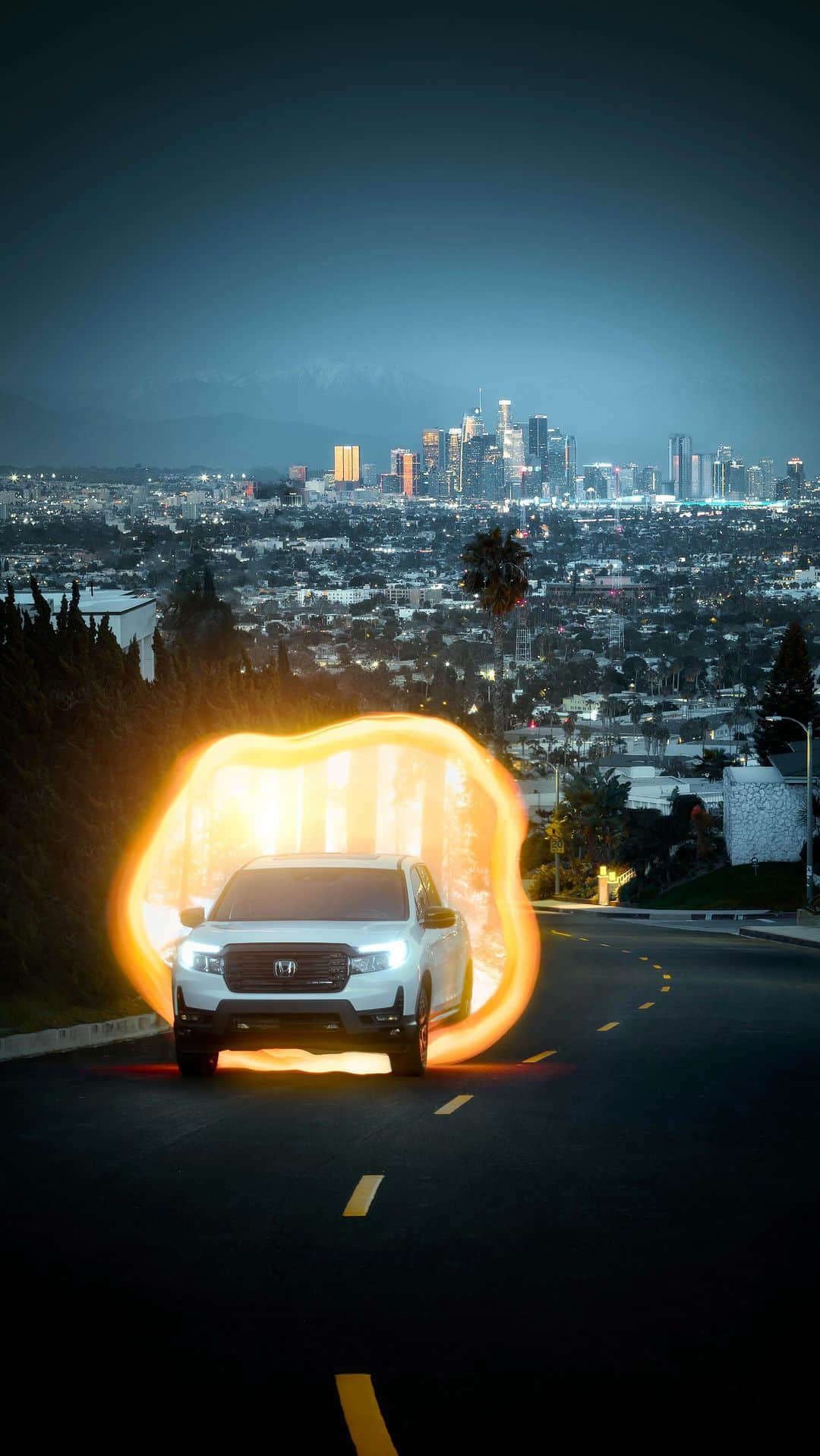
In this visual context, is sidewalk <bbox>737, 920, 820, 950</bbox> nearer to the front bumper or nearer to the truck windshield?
the truck windshield

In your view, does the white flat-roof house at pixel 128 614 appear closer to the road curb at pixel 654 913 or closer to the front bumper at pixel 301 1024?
the road curb at pixel 654 913

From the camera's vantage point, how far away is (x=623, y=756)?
123 metres

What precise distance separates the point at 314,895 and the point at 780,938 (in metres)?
35.6

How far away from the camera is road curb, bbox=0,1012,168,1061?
56.5ft

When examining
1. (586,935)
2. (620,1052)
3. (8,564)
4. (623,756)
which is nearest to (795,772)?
(586,935)

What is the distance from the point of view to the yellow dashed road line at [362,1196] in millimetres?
9156

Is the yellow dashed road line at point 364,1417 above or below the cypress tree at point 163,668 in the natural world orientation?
below

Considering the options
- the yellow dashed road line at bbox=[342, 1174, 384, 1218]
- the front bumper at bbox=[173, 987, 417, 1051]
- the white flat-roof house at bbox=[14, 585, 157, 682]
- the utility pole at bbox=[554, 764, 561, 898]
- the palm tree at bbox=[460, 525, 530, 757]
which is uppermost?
the palm tree at bbox=[460, 525, 530, 757]

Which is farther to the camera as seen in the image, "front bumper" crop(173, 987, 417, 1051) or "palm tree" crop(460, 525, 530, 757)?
"palm tree" crop(460, 525, 530, 757)

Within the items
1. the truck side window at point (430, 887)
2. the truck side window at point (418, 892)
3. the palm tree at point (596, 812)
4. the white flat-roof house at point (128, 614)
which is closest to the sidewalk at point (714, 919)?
the palm tree at point (596, 812)

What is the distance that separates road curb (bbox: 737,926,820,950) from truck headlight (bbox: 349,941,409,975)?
31673 mm

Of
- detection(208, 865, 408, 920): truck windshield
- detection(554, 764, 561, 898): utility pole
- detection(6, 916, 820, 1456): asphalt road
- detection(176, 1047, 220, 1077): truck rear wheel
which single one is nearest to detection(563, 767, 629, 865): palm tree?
detection(554, 764, 561, 898): utility pole

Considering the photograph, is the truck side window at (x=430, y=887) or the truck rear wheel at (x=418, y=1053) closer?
the truck rear wheel at (x=418, y=1053)

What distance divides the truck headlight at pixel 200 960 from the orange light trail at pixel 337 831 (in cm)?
155
